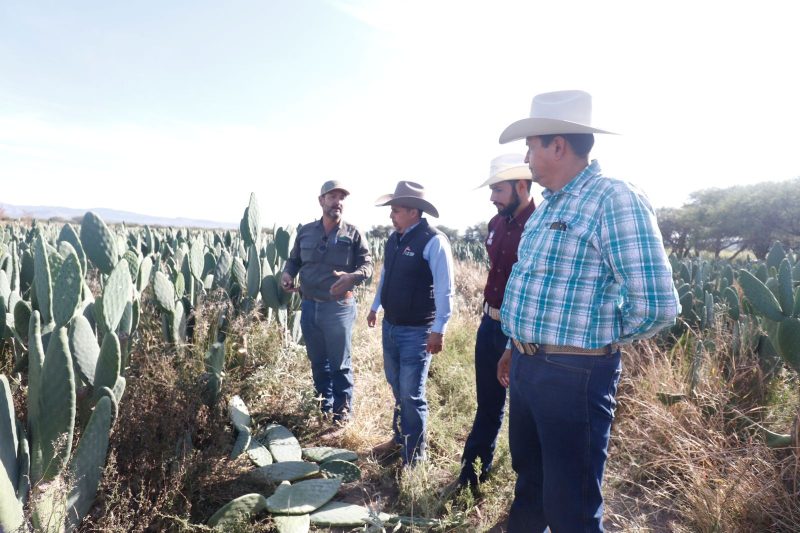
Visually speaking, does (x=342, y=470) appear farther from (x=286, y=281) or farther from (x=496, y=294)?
(x=286, y=281)

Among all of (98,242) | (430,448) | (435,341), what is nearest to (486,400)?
Answer: (435,341)

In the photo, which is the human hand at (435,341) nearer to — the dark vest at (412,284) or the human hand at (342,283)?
the dark vest at (412,284)

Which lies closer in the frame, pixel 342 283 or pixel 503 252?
pixel 503 252

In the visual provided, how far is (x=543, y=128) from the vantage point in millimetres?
1751

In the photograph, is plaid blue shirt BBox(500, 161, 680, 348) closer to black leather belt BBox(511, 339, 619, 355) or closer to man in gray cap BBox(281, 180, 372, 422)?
black leather belt BBox(511, 339, 619, 355)

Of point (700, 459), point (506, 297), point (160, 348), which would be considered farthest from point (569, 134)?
point (160, 348)

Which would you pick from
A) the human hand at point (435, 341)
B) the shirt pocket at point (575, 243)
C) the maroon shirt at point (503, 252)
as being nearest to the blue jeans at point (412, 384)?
the human hand at point (435, 341)

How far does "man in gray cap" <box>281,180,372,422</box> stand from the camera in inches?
141

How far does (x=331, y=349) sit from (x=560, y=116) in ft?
8.18

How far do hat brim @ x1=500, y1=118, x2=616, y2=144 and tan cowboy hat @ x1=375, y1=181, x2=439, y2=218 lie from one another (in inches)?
44.2

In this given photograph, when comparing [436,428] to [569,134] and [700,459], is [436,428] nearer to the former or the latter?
[700,459]

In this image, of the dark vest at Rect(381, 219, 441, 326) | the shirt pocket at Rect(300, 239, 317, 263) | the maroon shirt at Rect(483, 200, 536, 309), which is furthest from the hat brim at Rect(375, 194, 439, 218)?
the shirt pocket at Rect(300, 239, 317, 263)

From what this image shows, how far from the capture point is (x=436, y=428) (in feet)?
11.5

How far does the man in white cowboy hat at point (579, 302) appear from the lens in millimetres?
1512
